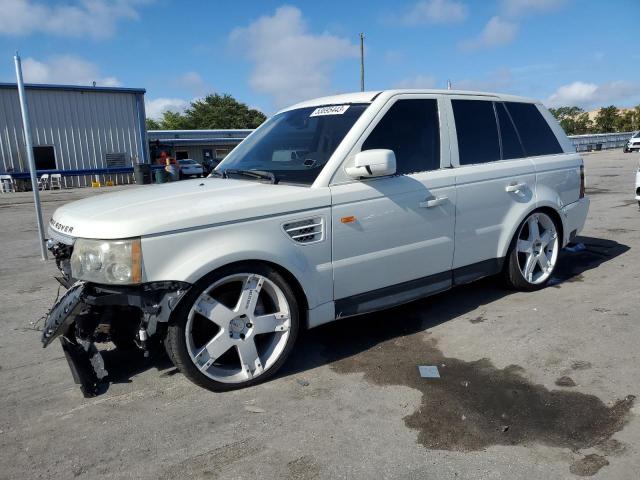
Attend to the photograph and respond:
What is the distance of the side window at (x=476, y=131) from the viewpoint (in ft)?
13.8

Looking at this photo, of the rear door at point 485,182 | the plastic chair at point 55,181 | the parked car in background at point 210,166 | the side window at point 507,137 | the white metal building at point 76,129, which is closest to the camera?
the rear door at point 485,182

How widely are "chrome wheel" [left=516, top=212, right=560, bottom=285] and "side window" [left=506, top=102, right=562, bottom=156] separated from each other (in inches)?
26.1

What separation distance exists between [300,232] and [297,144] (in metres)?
1.01

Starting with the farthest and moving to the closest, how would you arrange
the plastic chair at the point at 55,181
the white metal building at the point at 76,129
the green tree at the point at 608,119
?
the green tree at the point at 608,119
the plastic chair at the point at 55,181
the white metal building at the point at 76,129

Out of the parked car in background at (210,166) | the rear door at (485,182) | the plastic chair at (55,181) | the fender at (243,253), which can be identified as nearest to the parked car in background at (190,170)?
the parked car in background at (210,166)

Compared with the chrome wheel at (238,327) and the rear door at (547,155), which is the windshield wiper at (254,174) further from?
the rear door at (547,155)

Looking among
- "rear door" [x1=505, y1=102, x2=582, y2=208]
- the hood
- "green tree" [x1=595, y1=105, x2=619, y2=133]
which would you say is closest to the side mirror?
the hood

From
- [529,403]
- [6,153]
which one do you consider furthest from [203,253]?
[6,153]

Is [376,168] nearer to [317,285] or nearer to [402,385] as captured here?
[317,285]

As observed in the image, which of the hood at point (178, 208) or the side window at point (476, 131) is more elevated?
the side window at point (476, 131)

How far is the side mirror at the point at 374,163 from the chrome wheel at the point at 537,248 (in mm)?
2015

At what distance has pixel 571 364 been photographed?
3.35 metres

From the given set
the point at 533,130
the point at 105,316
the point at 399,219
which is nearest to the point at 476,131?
the point at 533,130

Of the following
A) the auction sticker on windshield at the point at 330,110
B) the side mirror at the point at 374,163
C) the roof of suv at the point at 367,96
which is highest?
the roof of suv at the point at 367,96
